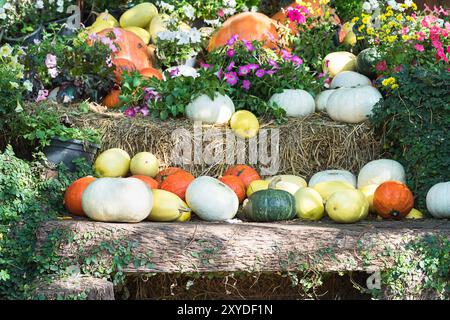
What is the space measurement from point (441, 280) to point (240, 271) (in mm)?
1177

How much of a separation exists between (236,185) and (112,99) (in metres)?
1.74

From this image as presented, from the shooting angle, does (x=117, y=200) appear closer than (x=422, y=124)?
Yes

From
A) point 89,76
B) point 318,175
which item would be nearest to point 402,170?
point 318,175

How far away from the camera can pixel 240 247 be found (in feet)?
16.1

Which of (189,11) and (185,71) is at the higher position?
(189,11)

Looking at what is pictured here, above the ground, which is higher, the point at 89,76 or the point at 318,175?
the point at 89,76

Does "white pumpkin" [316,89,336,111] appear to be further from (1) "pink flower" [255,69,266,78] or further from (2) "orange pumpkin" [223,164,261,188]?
(2) "orange pumpkin" [223,164,261,188]

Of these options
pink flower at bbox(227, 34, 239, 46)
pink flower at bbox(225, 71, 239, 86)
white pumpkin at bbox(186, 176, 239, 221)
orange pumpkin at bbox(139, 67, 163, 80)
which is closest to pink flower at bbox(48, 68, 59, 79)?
orange pumpkin at bbox(139, 67, 163, 80)

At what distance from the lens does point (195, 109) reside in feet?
21.1

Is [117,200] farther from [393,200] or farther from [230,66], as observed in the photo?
[230,66]

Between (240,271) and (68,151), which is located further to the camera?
(68,151)

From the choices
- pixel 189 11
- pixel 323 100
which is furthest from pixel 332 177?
pixel 189 11
